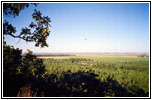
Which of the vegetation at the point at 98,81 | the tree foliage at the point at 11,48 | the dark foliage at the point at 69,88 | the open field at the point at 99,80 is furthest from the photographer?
the open field at the point at 99,80

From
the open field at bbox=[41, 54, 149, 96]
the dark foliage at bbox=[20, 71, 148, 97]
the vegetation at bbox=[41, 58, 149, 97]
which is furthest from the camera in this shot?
the open field at bbox=[41, 54, 149, 96]

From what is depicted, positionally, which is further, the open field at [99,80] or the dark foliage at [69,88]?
the open field at [99,80]

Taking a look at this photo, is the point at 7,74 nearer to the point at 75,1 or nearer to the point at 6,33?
the point at 6,33

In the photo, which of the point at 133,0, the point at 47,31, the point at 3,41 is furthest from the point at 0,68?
the point at 133,0

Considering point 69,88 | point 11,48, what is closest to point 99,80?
point 69,88

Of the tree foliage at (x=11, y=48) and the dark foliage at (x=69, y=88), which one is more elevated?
the tree foliage at (x=11, y=48)

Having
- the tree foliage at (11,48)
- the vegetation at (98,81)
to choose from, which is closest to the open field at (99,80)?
the vegetation at (98,81)

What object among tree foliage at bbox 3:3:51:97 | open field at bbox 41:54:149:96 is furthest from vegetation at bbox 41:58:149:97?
tree foliage at bbox 3:3:51:97

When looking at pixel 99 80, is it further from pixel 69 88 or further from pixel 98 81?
pixel 69 88

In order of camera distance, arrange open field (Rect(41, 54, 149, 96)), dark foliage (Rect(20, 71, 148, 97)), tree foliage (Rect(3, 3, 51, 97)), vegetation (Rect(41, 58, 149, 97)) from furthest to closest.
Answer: open field (Rect(41, 54, 149, 96)), vegetation (Rect(41, 58, 149, 97)), dark foliage (Rect(20, 71, 148, 97)), tree foliage (Rect(3, 3, 51, 97))

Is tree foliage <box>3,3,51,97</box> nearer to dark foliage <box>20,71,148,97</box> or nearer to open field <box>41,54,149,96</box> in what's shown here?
dark foliage <box>20,71,148,97</box>

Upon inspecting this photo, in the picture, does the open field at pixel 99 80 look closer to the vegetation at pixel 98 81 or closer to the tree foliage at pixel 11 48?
the vegetation at pixel 98 81

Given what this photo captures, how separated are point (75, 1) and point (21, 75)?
4764 mm

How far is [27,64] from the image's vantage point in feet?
22.1
